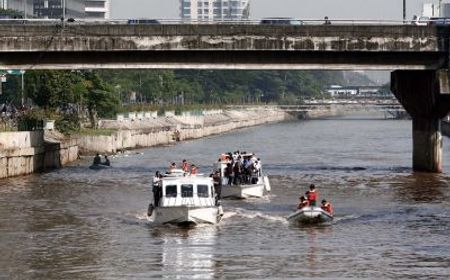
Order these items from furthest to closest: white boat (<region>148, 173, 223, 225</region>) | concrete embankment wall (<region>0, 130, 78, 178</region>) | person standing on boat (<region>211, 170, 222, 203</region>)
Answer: concrete embankment wall (<region>0, 130, 78, 178</region>), person standing on boat (<region>211, 170, 222, 203</region>), white boat (<region>148, 173, 223, 225</region>)

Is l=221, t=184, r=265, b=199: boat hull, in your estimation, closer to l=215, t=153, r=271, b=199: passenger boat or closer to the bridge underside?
l=215, t=153, r=271, b=199: passenger boat

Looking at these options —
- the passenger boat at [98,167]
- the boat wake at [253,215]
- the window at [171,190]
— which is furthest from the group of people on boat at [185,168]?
the passenger boat at [98,167]

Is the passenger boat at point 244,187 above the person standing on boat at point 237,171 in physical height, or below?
below

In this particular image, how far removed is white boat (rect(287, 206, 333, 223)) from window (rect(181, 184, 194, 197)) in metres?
4.93

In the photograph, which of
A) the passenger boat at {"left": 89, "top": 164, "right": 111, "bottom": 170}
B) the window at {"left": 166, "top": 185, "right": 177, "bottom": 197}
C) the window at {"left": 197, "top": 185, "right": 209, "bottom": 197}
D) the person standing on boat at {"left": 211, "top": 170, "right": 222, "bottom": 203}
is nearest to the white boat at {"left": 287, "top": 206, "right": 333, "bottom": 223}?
the window at {"left": 197, "top": 185, "right": 209, "bottom": 197}

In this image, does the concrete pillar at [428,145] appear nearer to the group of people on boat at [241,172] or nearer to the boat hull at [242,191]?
the group of people on boat at [241,172]

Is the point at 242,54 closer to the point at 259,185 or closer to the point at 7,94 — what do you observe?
the point at 259,185

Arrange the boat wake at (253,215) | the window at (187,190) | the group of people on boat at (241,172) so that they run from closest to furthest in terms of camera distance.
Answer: the window at (187,190)
the boat wake at (253,215)
the group of people on boat at (241,172)

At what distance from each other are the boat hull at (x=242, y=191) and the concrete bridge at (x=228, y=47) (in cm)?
1655

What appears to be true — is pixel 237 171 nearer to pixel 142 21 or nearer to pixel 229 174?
pixel 229 174

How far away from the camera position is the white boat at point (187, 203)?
5759 centimetres

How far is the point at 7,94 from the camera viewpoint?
557 ft

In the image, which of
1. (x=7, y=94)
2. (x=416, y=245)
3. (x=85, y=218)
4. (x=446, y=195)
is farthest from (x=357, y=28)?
(x=7, y=94)

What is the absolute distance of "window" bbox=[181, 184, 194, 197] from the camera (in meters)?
58.6
